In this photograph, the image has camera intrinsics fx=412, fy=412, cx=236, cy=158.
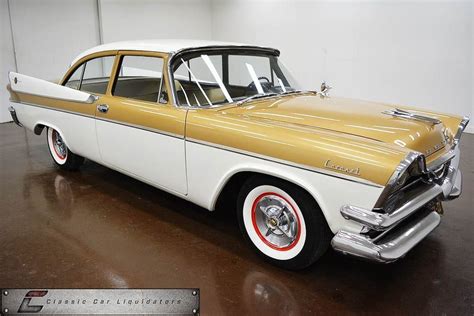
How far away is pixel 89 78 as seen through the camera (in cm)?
425

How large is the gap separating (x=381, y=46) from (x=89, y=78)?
526cm

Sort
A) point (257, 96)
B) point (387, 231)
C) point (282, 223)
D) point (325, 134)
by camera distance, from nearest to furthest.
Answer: point (387, 231), point (325, 134), point (282, 223), point (257, 96)

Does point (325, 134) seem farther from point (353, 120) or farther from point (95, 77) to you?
point (95, 77)

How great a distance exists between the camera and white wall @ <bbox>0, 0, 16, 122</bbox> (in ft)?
24.9

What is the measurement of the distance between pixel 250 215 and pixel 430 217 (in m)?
1.14

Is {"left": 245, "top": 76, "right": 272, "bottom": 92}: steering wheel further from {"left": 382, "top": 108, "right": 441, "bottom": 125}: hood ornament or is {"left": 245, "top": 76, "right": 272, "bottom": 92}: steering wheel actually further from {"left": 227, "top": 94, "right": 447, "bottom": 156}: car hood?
{"left": 382, "top": 108, "right": 441, "bottom": 125}: hood ornament

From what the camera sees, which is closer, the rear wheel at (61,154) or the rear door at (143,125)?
the rear door at (143,125)

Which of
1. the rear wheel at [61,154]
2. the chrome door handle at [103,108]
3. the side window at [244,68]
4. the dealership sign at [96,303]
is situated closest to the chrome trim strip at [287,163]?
the side window at [244,68]

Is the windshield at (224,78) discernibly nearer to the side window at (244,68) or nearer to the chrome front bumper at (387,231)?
the side window at (244,68)

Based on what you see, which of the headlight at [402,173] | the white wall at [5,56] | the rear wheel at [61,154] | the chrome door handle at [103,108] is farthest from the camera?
the white wall at [5,56]

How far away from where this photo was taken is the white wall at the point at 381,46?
6602 millimetres

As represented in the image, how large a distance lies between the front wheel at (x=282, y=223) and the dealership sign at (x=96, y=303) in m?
0.72

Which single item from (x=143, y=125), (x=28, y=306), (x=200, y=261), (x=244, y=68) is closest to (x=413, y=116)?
(x=244, y=68)

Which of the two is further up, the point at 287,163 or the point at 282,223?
the point at 287,163
